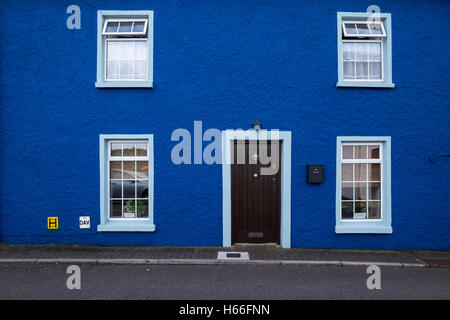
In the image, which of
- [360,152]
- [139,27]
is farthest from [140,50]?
[360,152]

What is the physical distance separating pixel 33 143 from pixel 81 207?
186cm

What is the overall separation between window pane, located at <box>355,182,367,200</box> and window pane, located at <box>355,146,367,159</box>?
26.0 inches

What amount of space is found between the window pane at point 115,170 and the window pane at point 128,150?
0.92 feet

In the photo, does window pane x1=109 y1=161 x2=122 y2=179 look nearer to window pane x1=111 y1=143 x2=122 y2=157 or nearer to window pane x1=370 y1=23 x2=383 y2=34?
window pane x1=111 y1=143 x2=122 y2=157

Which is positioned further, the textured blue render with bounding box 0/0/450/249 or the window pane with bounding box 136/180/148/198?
the window pane with bounding box 136/180/148/198

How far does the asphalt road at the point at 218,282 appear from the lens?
4977mm

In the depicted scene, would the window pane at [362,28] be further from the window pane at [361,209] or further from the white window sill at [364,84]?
the window pane at [361,209]

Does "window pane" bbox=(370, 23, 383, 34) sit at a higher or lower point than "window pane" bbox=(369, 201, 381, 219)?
higher

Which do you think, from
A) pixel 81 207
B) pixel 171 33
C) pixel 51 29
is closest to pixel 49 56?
pixel 51 29

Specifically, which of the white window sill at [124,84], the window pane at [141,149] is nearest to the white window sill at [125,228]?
the window pane at [141,149]

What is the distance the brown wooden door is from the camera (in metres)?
8.02

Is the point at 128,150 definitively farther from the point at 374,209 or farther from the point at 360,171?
the point at 374,209

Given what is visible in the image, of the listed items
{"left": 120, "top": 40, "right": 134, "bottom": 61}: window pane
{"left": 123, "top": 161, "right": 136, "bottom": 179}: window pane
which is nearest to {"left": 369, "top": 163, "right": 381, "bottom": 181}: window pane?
{"left": 123, "top": 161, "right": 136, "bottom": 179}: window pane

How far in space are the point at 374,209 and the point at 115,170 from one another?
20.8 feet
